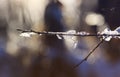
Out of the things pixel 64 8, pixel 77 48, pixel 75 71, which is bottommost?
pixel 75 71

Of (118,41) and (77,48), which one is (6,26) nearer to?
(77,48)

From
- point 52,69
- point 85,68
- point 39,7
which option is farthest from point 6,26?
point 85,68

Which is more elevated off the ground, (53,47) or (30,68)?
(53,47)

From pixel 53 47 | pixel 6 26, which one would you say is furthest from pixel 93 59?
pixel 6 26

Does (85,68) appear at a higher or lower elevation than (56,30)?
lower

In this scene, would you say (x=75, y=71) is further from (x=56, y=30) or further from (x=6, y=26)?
(x=6, y=26)

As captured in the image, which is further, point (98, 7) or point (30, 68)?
point (30, 68)
